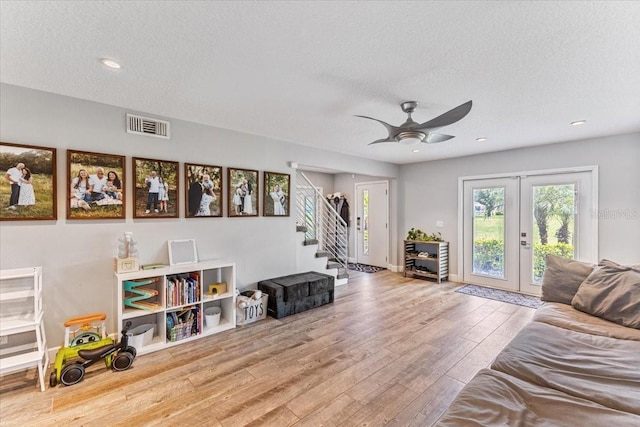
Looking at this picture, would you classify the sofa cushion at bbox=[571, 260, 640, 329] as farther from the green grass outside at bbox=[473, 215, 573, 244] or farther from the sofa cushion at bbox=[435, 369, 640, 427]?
the green grass outside at bbox=[473, 215, 573, 244]

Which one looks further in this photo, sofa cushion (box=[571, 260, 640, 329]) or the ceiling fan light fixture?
the ceiling fan light fixture

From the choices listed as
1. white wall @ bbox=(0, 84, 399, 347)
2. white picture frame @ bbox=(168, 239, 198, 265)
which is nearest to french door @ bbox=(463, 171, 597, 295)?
white wall @ bbox=(0, 84, 399, 347)

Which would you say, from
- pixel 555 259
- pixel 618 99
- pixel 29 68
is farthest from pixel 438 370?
pixel 29 68

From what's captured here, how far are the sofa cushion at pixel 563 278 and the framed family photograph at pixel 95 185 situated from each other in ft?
14.3

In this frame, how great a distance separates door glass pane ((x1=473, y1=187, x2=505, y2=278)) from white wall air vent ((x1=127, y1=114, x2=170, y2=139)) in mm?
5264

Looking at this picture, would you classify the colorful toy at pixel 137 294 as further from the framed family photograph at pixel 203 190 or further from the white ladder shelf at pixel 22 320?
the framed family photograph at pixel 203 190

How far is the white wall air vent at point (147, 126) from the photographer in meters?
3.09

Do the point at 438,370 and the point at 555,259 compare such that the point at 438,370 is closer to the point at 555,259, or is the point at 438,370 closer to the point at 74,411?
the point at 555,259

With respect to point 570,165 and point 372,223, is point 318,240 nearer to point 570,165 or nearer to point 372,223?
point 372,223

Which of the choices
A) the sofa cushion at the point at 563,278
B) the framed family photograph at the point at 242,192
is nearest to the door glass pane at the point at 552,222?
the sofa cushion at the point at 563,278

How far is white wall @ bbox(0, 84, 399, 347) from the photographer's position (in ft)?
8.40

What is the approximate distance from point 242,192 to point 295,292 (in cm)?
154

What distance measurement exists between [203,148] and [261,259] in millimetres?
1686

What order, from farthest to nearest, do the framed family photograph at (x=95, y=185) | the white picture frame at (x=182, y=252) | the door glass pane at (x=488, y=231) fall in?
the door glass pane at (x=488, y=231) → the white picture frame at (x=182, y=252) → the framed family photograph at (x=95, y=185)
